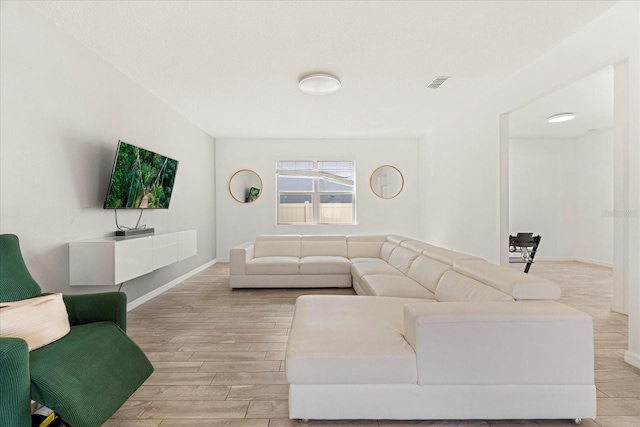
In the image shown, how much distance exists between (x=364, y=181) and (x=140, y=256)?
5.14 meters

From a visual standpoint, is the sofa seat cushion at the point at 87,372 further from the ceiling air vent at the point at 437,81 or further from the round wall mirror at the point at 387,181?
the round wall mirror at the point at 387,181

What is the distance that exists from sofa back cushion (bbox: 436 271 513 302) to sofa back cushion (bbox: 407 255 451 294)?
0.14 metres

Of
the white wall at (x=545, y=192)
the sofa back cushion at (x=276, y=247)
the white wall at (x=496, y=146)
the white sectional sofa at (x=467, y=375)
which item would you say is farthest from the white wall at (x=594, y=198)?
the white sectional sofa at (x=467, y=375)

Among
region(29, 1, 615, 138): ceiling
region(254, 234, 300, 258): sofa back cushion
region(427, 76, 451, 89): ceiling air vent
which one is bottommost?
region(254, 234, 300, 258): sofa back cushion

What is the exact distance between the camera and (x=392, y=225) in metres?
7.38

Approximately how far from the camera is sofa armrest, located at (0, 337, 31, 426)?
4.16 feet

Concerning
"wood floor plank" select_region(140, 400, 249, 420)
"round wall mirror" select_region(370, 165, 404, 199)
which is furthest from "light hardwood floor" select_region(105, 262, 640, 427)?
"round wall mirror" select_region(370, 165, 404, 199)

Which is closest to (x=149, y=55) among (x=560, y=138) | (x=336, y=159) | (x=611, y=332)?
(x=336, y=159)

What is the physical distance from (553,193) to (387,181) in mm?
3619

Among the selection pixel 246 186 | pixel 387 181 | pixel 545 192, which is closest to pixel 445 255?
pixel 387 181

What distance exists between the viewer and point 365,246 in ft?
17.0

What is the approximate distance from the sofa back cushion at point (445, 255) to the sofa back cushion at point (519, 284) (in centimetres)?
49

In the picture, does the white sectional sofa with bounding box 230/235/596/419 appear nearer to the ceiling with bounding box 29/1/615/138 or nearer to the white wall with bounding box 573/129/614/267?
the ceiling with bounding box 29/1/615/138

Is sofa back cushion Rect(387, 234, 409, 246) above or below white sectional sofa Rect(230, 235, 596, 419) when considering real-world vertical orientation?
above
